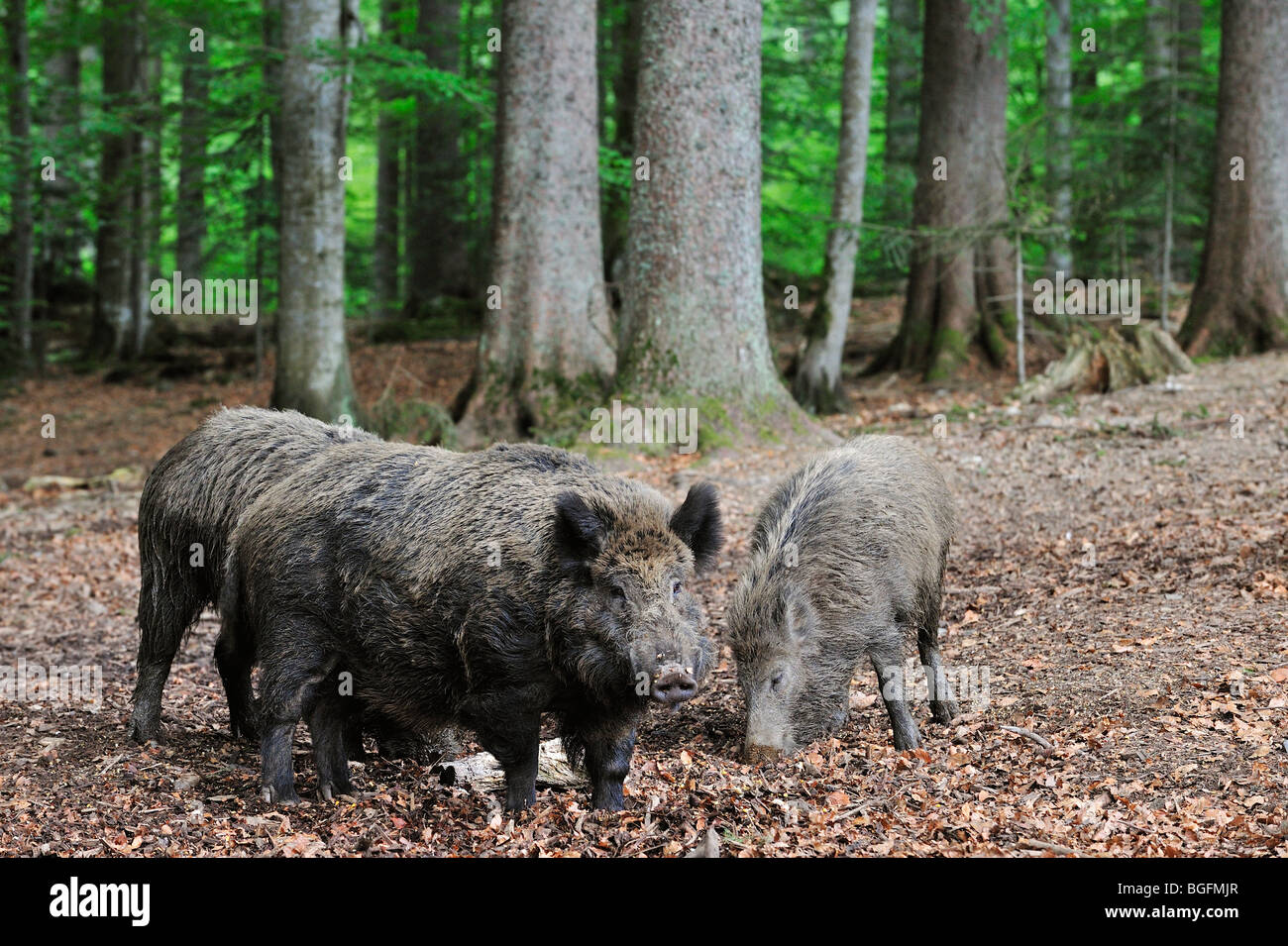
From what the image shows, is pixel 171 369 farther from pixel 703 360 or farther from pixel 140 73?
pixel 703 360

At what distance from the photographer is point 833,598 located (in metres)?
6.54

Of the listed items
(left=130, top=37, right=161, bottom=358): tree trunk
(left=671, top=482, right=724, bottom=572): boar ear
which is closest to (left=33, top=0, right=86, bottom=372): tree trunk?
(left=130, top=37, right=161, bottom=358): tree trunk

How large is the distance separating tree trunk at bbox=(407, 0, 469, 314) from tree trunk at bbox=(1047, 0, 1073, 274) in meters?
10.8

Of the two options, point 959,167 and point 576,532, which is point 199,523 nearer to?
point 576,532

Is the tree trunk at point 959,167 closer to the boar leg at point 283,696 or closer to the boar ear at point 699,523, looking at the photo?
the boar ear at point 699,523

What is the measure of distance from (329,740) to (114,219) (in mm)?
18961

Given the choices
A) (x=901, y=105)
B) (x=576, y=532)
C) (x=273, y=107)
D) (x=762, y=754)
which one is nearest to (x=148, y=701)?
(x=576, y=532)

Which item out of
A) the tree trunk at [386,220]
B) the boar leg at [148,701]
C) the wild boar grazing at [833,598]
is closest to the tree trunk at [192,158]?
the tree trunk at [386,220]

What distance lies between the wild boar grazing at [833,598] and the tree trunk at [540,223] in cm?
611

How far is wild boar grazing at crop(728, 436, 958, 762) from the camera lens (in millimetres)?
6277

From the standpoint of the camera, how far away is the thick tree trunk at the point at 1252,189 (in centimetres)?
1547

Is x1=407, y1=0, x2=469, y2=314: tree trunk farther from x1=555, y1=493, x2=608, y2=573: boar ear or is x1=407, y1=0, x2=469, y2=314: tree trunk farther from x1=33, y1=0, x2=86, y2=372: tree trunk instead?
x1=555, y1=493, x2=608, y2=573: boar ear
